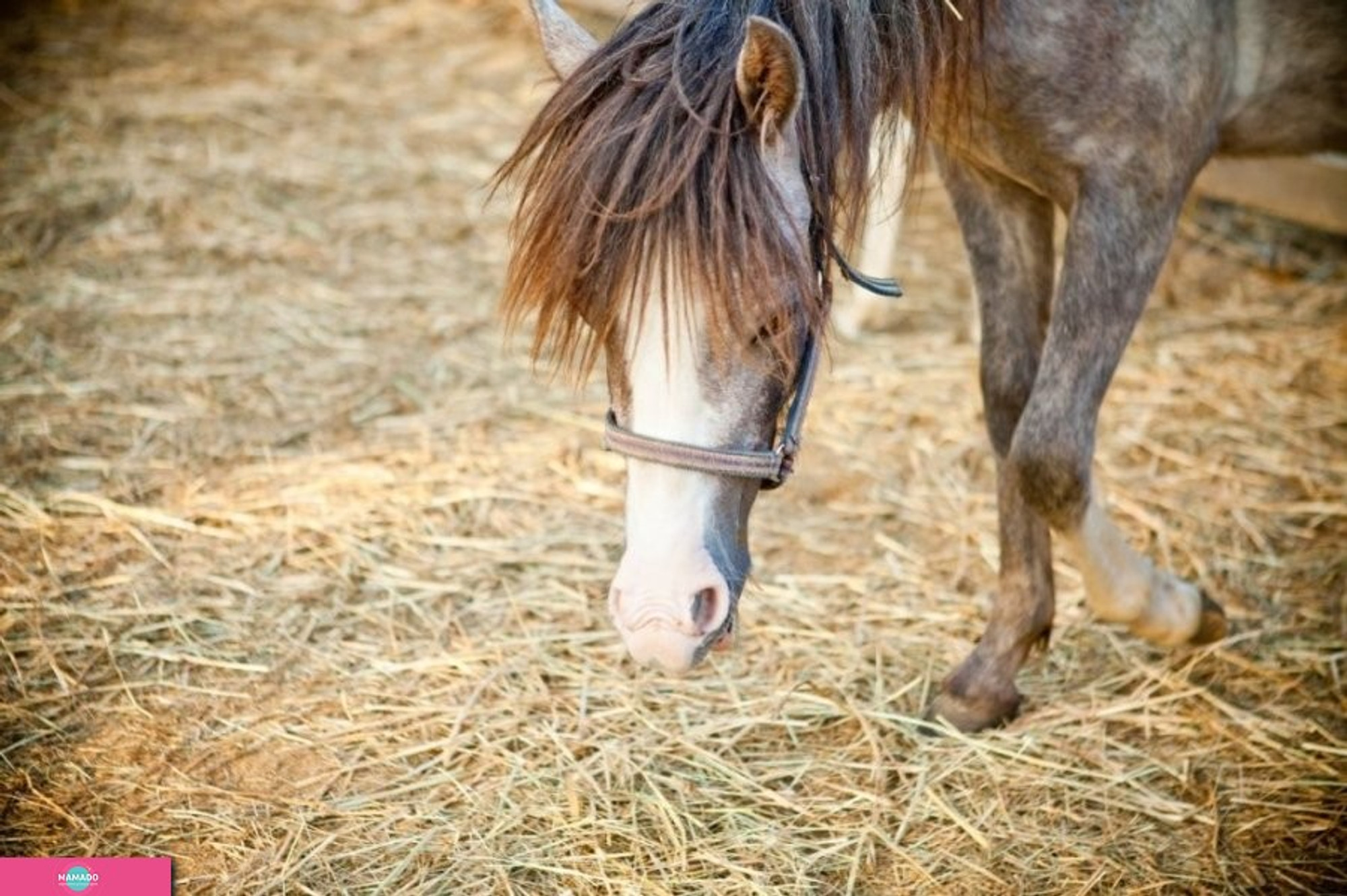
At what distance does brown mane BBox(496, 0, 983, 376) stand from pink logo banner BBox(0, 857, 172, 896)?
3.81 feet

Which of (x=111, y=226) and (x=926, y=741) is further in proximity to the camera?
(x=111, y=226)

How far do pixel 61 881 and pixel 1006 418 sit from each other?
210cm

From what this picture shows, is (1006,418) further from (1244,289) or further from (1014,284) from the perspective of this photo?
(1244,289)

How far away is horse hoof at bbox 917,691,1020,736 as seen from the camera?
2.55 metres

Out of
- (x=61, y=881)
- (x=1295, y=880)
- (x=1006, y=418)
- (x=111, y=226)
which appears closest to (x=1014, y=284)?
(x=1006, y=418)

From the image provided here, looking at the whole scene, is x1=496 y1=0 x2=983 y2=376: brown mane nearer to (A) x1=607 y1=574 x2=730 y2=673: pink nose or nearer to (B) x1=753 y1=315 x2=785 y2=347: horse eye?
(B) x1=753 y1=315 x2=785 y2=347: horse eye

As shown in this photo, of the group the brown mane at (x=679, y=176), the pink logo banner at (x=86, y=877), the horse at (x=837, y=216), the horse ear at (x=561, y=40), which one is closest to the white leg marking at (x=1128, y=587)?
the horse at (x=837, y=216)

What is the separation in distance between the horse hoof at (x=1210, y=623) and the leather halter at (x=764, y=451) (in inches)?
50.1

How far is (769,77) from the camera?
1.75m

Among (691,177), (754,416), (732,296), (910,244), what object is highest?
(691,177)

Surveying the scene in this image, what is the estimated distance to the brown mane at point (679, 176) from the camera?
1.73m

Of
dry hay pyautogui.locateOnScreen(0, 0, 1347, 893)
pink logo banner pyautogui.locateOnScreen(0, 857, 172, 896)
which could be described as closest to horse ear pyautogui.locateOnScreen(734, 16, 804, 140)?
dry hay pyautogui.locateOnScreen(0, 0, 1347, 893)

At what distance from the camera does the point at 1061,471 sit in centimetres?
236

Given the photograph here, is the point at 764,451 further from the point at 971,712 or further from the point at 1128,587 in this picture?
the point at 1128,587
